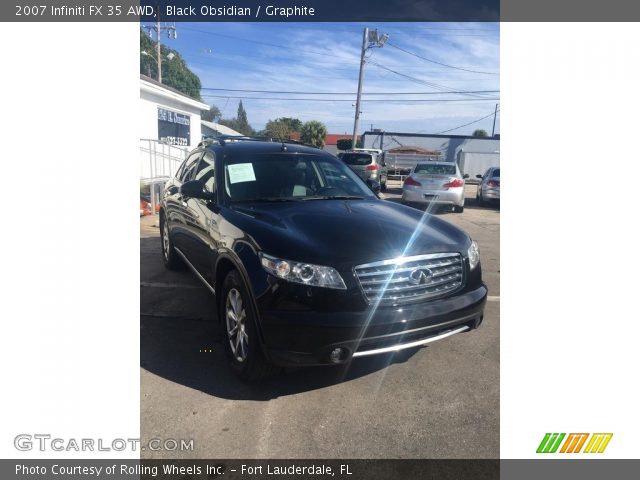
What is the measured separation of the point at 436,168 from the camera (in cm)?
1284

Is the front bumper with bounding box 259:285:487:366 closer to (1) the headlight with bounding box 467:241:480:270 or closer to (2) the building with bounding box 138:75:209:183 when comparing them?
(1) the headlight with bounding box 467:241:480:270

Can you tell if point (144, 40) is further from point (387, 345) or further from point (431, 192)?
Answer: point (387, 345)

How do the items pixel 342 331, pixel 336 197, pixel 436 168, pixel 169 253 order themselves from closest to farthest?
pixel 342 331 < pixel 336 197 < pixel 169 253 < pixel 436 168

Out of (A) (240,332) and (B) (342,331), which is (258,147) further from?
(B) (342,331)

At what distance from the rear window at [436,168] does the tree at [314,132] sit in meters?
36.1

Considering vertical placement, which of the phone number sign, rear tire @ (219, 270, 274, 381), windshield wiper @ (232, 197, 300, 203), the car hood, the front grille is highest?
the phone number sign

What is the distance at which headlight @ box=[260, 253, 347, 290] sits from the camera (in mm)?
2590

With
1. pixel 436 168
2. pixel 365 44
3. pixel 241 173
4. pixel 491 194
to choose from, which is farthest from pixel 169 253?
pixel 365 44

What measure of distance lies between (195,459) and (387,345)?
129cm

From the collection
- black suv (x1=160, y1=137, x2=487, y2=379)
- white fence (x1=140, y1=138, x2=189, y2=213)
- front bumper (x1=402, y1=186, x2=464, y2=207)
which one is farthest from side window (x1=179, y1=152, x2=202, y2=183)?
front bumper (x1=402, y1=186, x2=464, y2=207)

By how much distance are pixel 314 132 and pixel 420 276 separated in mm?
47743

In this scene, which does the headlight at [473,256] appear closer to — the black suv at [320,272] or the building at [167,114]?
the black suv at [320,272]

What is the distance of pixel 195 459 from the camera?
238cm

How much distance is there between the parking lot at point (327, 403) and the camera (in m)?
2.48
